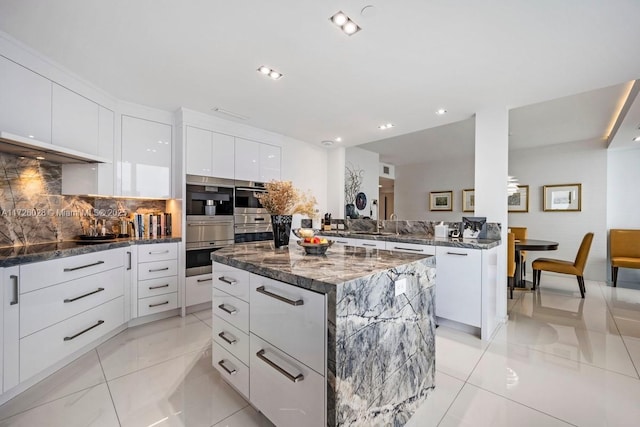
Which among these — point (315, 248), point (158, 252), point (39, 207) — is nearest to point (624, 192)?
point (315, 248)

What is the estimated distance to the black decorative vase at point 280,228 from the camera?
7.19 ft

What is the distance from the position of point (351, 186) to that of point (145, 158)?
11.0 ft

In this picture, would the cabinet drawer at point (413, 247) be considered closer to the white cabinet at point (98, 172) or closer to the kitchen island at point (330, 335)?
the kitchen island at point (330, 335)

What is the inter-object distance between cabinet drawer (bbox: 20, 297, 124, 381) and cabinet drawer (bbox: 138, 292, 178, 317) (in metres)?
0.23

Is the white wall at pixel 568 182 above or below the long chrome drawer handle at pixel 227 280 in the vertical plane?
above

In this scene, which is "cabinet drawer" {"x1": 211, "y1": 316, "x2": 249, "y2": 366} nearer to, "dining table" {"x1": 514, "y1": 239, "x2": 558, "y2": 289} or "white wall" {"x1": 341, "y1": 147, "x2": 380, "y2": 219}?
"white wall" {"x1": 341, "y1": 147, "x2": 380, "y2": 219}

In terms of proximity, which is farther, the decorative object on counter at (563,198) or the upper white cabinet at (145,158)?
the decorative object on counter at (563,198)

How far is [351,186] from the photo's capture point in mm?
5105

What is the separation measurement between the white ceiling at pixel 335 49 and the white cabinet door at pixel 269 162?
1.02m

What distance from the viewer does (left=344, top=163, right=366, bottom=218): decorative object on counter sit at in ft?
16.1

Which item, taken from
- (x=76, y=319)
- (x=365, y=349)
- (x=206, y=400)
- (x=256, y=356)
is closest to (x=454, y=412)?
(x=365, y=349)

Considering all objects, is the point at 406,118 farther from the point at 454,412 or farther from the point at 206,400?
the point at 206,400

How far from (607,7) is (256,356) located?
290 centimetres

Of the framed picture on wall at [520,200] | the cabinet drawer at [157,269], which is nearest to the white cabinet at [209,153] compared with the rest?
the cabinet drawer at [157,269]
